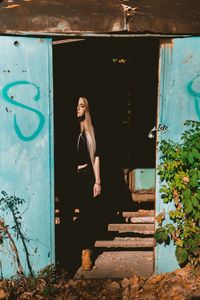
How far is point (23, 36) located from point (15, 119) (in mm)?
894

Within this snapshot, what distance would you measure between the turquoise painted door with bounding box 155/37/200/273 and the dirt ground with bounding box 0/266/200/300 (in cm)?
168

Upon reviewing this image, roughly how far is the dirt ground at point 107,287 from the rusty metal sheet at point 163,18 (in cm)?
278

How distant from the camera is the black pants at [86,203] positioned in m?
5.50

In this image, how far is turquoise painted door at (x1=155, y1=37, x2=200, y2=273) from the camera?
167 inches

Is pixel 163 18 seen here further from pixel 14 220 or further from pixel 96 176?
pixel 14 220

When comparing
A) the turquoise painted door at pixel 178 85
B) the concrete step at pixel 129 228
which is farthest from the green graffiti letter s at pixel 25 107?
the concrete step at pixel 129 228

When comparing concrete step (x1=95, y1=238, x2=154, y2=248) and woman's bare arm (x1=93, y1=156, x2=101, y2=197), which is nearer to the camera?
woman's bare arm (x1=93, y1=156, x2=101, y2=197)

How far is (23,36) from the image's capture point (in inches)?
161

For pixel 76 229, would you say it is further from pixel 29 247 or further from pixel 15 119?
pixel 15 119

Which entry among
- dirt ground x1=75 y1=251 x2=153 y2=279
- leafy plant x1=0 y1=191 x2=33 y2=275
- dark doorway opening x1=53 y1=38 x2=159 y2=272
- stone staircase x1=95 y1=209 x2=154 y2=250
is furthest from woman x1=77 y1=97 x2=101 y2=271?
leafy plant x1=0 y1=191 x2=33 y2=275

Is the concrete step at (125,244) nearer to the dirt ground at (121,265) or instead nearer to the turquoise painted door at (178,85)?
the dirt ground at (121,265)

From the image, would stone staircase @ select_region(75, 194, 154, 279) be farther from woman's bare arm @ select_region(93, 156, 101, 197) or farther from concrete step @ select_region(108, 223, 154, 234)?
woman's bare arm @ select_region(93, 156, 101, 197)

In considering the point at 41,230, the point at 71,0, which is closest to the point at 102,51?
the point at 71,0

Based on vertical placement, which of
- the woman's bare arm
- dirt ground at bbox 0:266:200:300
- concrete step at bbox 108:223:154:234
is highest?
the woman's bare arm
